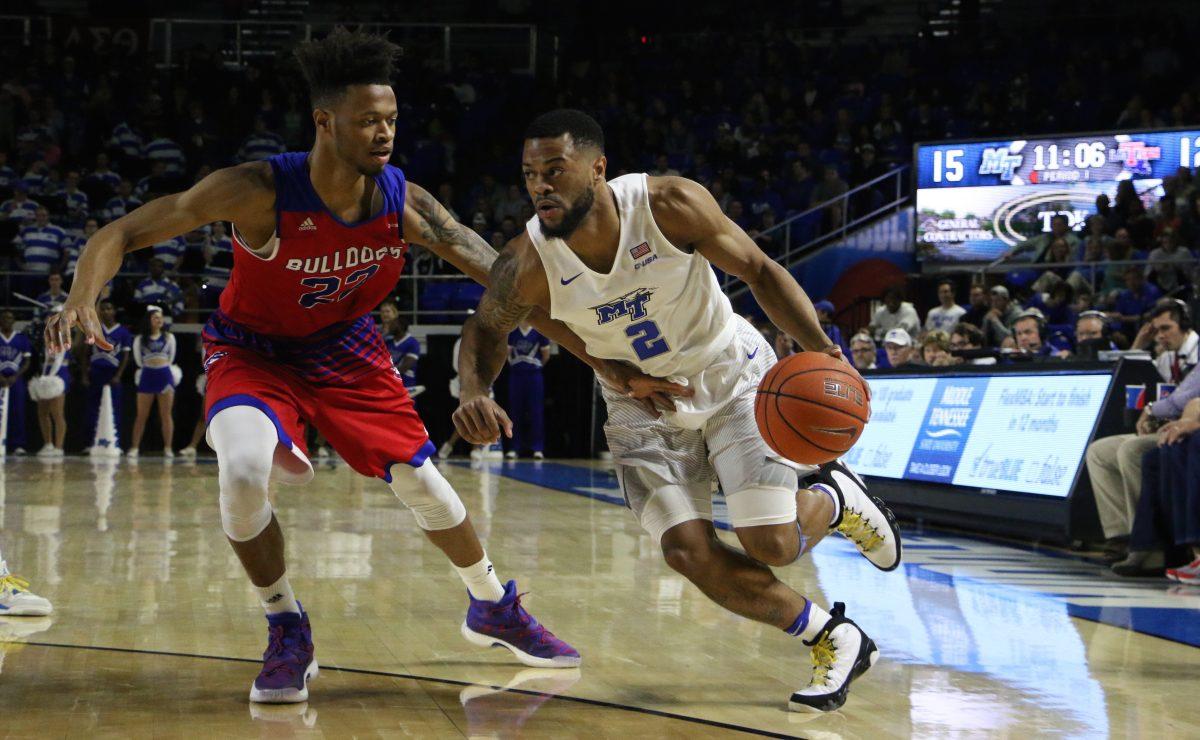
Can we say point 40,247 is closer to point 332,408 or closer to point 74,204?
point 74,204

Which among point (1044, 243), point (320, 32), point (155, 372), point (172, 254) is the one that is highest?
point (320, 32)

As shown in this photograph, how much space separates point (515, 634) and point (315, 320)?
1239 mm

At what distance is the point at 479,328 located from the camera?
13.5 ft

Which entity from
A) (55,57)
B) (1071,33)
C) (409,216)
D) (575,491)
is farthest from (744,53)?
(409,216)

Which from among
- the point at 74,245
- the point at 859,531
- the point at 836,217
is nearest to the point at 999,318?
the point at 836,217

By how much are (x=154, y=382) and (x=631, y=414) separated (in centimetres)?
1248

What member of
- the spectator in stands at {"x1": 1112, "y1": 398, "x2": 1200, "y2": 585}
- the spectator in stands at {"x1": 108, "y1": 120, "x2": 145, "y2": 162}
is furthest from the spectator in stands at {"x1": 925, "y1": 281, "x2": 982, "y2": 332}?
the spectator in stands at {"x1": 108, "y1": 120, "x2": 145, "y2": 162}

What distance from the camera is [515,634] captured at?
454 cm

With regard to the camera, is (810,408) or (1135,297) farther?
(1135,297)

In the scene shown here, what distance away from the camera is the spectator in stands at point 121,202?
17.9 m

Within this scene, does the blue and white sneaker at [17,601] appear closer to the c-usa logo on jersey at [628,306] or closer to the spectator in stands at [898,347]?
the c-usa logo on jersey at [628,306]

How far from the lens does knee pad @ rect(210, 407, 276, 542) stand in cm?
393

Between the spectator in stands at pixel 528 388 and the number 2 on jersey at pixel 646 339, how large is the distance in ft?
37.8

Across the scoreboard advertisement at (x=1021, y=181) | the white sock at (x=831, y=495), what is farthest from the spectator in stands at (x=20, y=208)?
the white sock at (x=831, y=495)
